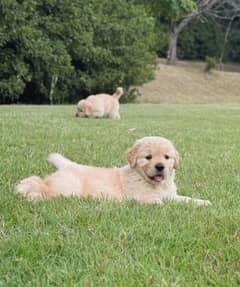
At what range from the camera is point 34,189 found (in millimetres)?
4441

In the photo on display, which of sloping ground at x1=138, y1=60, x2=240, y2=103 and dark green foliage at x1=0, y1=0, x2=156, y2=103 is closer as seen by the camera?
dark green foliage at x1=0, y1=0, x2=156, y2=103

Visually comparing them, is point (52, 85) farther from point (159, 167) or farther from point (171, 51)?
point (159, 167)

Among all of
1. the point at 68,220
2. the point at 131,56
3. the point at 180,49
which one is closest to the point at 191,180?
the point at 68,220

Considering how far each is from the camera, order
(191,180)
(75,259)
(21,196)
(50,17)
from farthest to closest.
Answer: (50,17) < (191,180) < (21,196) < (75,259)

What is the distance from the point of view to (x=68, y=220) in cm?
374

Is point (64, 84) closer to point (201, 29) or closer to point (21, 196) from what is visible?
point (21, 196)

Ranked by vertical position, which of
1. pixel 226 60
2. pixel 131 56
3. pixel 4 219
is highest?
pixel 4 219

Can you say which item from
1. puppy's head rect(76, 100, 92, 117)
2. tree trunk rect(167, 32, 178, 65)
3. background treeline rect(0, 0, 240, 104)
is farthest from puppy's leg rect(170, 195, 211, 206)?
tree trunk rect(167, 32, 178, 65)

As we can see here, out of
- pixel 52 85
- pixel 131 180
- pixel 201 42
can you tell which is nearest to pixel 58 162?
pixel 131 180

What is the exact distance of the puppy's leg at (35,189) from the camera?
4.36m

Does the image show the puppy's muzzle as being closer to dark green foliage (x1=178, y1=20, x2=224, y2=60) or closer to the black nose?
the black nose

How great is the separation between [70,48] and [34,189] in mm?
21261

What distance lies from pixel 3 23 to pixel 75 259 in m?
20.5

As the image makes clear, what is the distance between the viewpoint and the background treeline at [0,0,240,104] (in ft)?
74.9
